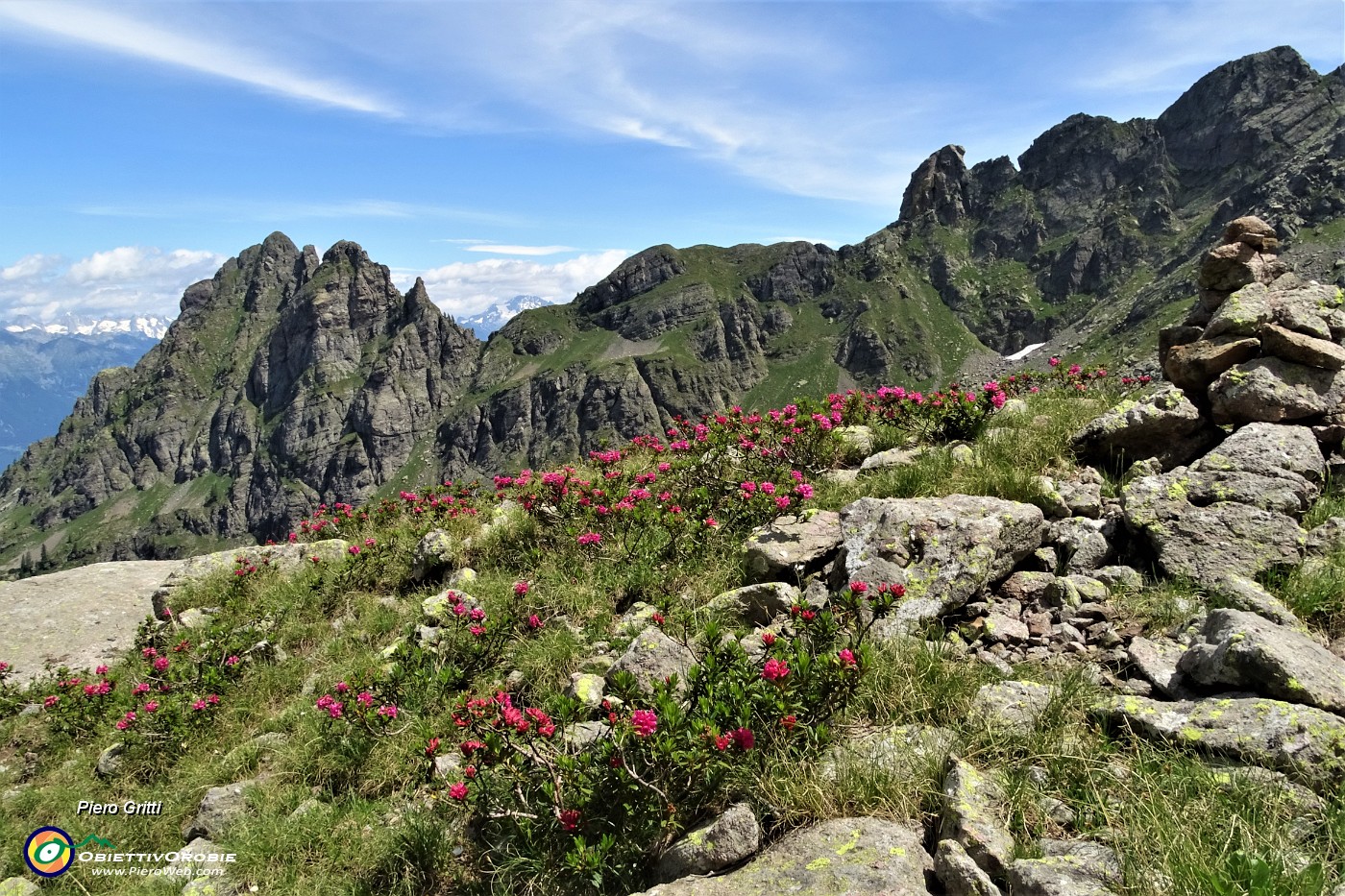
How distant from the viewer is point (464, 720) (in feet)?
17.9

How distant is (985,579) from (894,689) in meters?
2.04

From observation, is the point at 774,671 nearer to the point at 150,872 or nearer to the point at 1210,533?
the point at 1210,533

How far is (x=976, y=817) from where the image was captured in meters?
3.97

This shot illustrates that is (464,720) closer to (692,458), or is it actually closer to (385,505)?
(692,458)

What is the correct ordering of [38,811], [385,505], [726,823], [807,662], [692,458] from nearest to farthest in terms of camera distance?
[726,823] < [807,662] < [38,811] < [692,458] < [385,505]

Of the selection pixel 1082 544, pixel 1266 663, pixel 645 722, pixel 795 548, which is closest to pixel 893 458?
pixel 795 548

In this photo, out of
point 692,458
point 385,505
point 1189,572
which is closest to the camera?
point 1189,572

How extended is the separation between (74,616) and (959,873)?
60.1ft

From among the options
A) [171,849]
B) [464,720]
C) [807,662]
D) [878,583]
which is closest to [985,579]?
[878,583]

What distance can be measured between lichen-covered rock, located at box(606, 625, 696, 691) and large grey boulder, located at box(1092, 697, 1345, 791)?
11.8 feet

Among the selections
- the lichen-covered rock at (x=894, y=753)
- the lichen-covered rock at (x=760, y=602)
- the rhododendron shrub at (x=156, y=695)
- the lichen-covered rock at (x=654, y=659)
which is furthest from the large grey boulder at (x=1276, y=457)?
the rhododendron shrub at (x=156, y=695)

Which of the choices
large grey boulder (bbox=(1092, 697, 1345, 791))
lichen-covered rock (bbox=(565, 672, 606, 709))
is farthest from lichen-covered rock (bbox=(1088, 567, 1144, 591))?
lichen-covered rock (bbox=(565, 672, 606, 709))

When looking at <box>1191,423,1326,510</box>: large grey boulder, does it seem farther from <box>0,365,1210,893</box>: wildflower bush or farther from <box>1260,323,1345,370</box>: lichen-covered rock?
<box>0,365,1210,893</box>: wildflower bush

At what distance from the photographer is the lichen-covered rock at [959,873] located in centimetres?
357
